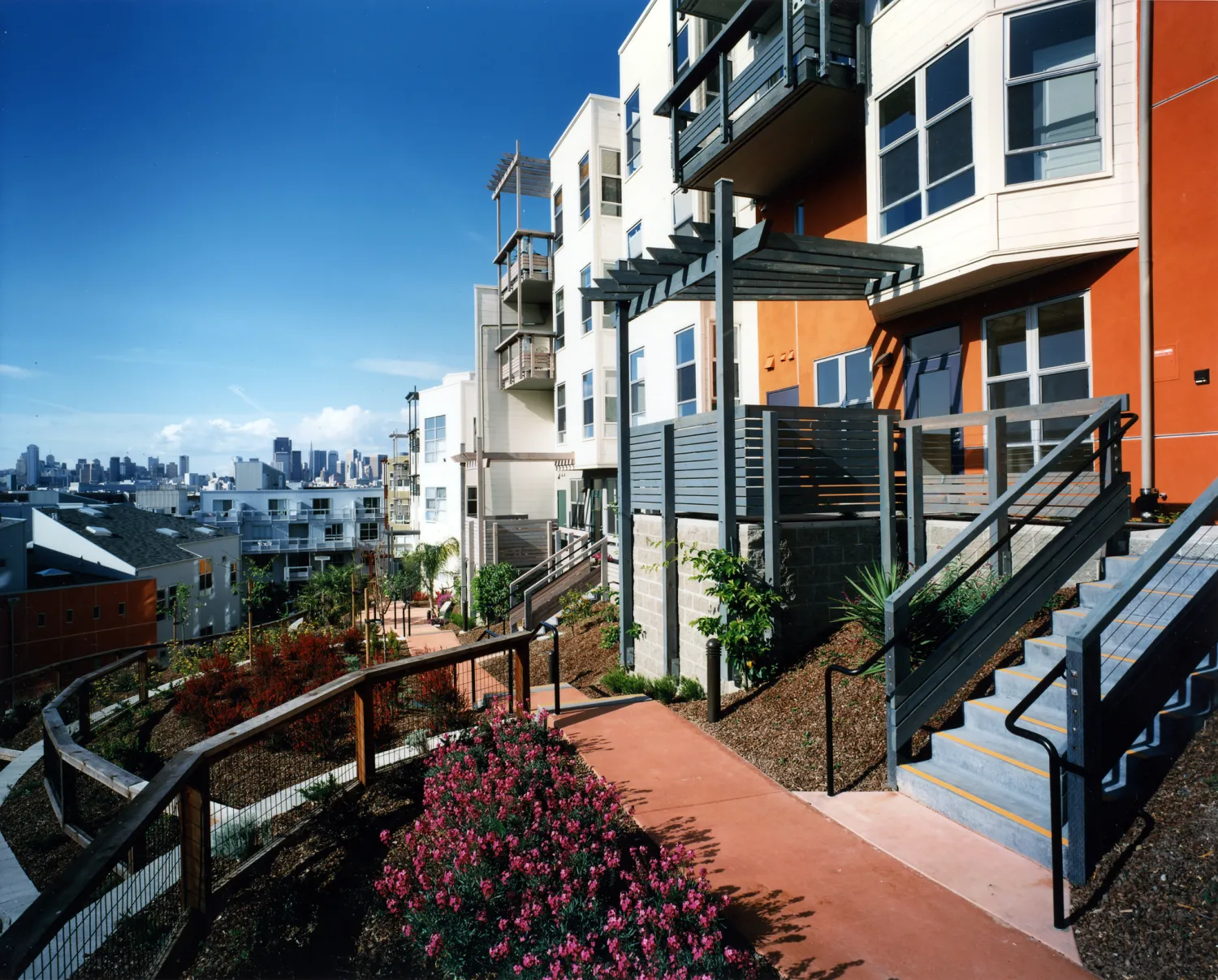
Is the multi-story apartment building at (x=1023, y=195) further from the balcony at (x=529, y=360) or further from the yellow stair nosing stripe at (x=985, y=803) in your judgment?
the balcony at (x=529, y=360)

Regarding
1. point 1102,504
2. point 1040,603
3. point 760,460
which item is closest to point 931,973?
point 1040,603

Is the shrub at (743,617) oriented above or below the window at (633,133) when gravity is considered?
below

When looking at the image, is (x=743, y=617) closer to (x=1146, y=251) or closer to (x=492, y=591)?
(x=1146, y=251)

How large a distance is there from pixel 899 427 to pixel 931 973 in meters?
6.42

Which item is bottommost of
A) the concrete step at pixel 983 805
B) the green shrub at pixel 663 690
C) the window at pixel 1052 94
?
the green shrub at pixel 663 690

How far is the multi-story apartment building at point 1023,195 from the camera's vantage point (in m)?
7.46

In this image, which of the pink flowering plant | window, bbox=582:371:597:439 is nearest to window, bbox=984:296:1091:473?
the pink flowering plant

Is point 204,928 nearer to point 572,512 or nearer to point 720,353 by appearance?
point 720,353

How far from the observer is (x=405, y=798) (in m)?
5.84

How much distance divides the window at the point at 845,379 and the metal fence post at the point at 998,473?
4.05 m

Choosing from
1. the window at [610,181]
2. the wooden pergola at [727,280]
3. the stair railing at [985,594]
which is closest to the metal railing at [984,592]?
the stair railing at [985,594]

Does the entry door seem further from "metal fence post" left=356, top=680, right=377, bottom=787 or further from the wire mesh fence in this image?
the wire mesh fence

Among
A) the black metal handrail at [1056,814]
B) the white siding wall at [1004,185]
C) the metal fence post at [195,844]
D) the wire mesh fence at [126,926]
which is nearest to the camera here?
the wire mesh fence at [126,926]

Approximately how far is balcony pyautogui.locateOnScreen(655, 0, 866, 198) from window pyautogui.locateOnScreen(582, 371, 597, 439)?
923 cm
